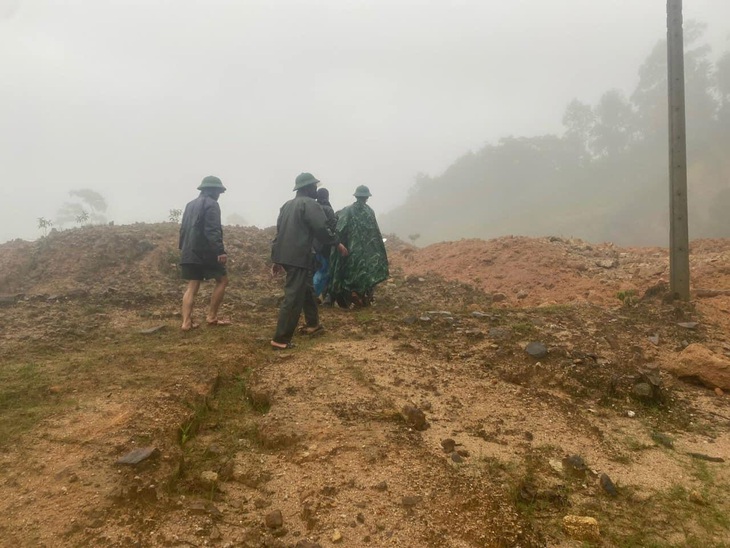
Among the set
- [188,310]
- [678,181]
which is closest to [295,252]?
[188,310]

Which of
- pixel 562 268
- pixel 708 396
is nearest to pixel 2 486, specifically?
pixel 708 396

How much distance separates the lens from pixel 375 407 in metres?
3.24

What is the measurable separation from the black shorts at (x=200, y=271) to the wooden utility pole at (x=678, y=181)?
15.0 feet

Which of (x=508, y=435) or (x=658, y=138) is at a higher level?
(x=658, y=138)

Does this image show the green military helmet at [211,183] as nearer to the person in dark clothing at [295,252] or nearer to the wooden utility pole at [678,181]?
the person in dark clothing at [295,252]

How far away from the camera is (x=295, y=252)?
471 centimetres

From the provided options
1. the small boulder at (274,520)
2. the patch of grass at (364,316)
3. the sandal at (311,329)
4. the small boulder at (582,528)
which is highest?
the sandal at (311,329)

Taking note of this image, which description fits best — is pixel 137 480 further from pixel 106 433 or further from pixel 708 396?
pixel 708 396

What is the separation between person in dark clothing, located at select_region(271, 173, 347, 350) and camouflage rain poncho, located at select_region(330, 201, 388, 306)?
146 centimetres

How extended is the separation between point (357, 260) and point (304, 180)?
5.25 ft

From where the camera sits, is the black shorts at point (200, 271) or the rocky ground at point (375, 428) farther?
the black shorts at point (200, 271)

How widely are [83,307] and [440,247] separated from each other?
7.55 metres

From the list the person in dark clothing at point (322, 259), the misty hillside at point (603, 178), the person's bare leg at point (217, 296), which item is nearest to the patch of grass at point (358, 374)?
the person's bare leg at point (217, 296)

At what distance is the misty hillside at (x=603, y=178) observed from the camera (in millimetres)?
31188
